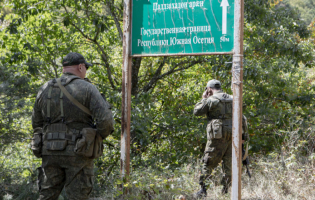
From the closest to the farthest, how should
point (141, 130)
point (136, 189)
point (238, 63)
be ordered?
point (238, 63) < point (136, 189) < point (141, 130)

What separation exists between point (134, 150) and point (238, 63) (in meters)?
3.38

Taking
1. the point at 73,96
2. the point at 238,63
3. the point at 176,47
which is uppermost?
Result: the point at 176,47

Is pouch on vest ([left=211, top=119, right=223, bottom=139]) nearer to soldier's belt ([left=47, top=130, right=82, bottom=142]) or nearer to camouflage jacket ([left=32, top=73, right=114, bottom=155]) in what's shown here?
camouflage jacket ([left=32, top=73, right=114, bottom=155])

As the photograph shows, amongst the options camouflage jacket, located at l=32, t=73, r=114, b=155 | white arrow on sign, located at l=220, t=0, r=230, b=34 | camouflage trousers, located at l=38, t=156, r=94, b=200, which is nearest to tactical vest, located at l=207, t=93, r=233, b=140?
white arrow on sign, located at l=220, t=0, r=230, b=34

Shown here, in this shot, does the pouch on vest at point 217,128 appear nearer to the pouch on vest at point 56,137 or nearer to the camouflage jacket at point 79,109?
the camouflage jacket at point 79,109

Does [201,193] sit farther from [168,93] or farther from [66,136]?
[168,93]

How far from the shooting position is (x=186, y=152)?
22.2 ft

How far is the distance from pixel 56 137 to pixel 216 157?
2.81 m

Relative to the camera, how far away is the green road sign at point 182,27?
3.72m

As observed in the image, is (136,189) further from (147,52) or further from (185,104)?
(185,104)

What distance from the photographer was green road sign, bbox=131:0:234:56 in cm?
372

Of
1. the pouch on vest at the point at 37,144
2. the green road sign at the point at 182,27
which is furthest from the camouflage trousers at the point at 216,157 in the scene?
the pouch on vest at the point at 37,144

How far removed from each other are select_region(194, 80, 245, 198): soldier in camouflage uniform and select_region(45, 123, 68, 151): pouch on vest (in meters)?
2.51

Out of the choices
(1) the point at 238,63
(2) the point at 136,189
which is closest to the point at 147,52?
(1) the point at 238,63
